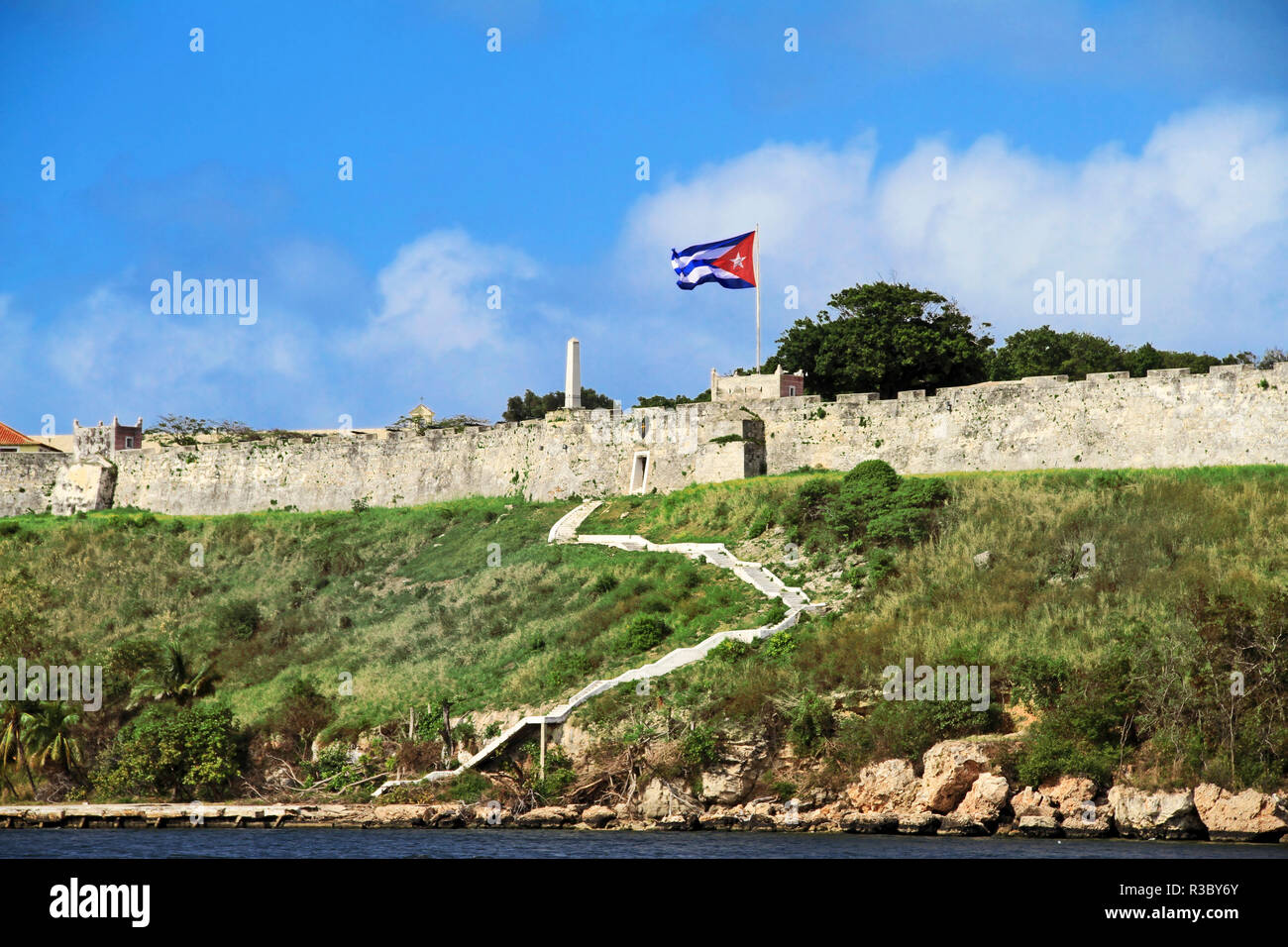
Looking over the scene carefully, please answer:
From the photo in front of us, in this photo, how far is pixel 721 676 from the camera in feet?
122

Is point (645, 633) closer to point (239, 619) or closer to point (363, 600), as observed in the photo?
point (363, 600)

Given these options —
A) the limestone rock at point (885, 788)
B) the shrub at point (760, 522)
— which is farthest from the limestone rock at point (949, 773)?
the shrub at point (760, 522)

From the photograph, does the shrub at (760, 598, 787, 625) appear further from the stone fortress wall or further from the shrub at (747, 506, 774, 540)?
the stone fortress wall

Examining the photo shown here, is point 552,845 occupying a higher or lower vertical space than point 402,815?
higher

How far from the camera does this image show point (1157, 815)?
30438 millimetres

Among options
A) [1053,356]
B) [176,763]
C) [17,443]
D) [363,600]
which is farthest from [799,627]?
[17,443]

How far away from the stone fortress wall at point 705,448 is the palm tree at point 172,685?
1573cm

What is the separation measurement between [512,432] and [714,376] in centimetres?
866

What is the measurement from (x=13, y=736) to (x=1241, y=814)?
106ft

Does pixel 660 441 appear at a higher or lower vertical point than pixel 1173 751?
higher
